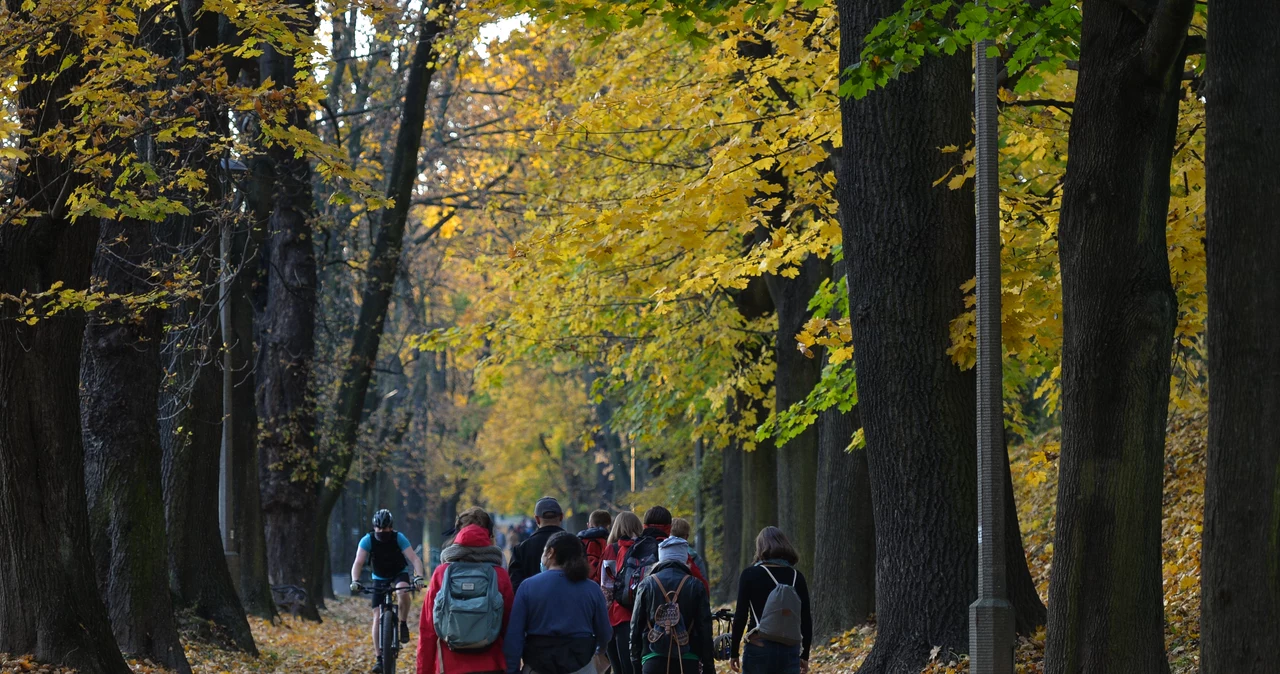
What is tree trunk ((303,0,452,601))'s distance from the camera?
77.7ft

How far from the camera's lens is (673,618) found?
31.3 feet

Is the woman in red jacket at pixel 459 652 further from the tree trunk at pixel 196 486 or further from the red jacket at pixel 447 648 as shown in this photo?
the tree trunk at pixel 196 486

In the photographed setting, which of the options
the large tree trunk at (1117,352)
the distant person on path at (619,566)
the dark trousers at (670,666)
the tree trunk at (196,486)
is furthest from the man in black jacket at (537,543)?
the tree trunk at (196,486)

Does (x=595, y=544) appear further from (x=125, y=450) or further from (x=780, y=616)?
(x=125, y=450)

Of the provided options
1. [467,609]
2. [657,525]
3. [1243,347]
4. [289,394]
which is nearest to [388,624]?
[657,525]

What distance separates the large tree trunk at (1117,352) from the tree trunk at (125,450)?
348 inches

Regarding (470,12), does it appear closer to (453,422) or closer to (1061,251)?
(1061,251)

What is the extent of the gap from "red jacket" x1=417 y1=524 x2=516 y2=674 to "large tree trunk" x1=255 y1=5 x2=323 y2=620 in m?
15.3

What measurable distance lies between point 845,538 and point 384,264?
452 inches

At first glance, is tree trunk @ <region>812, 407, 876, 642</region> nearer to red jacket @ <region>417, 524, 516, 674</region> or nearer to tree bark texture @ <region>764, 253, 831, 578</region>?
tree bark texture @ <region>764, 253, 831, 578</region>

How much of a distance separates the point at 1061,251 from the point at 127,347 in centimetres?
907

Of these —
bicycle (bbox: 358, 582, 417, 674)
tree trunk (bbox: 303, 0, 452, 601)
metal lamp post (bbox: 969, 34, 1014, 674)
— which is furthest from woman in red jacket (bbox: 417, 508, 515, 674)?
tree trunk (bbox: 303, 0, 452, 601)

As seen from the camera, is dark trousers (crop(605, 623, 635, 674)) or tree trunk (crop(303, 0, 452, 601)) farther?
tree trunk (crop(303, 0, 452, 601))

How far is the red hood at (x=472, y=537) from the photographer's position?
338 inches
